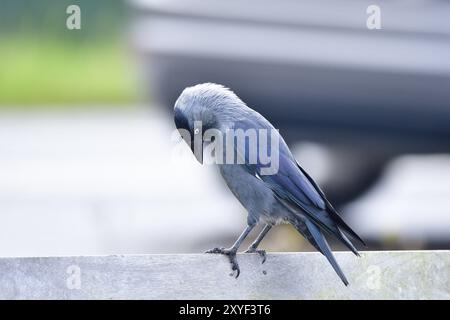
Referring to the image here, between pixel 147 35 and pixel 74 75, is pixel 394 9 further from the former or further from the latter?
pixel 74 75

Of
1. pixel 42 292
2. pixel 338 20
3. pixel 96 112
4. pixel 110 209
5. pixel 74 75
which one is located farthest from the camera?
pixel 74 75

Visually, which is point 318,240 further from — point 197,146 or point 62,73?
point 62,73

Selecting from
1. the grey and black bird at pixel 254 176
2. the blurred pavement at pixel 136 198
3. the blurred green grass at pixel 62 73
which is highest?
the grey and black bird at pixel 254 176

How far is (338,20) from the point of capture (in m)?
6.69

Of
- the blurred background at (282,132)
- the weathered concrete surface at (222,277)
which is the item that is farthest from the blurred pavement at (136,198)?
the weathered concrete surface at (222,277)

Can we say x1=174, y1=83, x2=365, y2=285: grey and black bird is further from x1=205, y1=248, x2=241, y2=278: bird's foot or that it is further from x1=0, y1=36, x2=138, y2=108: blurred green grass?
x1=0, y1=36, x2=138, y2=108: blurred green grass

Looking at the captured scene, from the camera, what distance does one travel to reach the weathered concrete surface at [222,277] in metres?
4.04

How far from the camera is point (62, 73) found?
631 inches

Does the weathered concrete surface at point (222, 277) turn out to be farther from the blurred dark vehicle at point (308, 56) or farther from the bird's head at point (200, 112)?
the blurred dark vehicle at point (308, 56)

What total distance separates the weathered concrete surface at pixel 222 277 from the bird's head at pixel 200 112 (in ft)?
2.10

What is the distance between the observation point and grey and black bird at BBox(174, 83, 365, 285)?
470 centimetres
